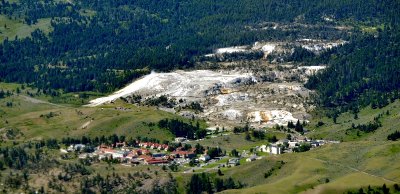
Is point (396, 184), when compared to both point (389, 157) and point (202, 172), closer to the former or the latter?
point (389, 157)

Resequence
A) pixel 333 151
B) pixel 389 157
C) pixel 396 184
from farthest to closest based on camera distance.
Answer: pixel 333 151, pixel 389 157, pixel 396 184

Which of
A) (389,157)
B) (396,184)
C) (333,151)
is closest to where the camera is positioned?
(396,184)

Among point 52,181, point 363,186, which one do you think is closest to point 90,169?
point 52,181

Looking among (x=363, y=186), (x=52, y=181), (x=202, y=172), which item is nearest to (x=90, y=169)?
(x=52, y=181)

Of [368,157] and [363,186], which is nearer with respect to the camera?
[363,186]

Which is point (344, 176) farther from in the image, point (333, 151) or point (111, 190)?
point (111, 190)

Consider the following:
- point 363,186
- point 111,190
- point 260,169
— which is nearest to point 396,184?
point 363,186

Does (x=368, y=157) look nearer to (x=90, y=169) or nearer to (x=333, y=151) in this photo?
(x=333, y=151)

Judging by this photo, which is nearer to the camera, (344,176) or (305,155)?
(344,176)
